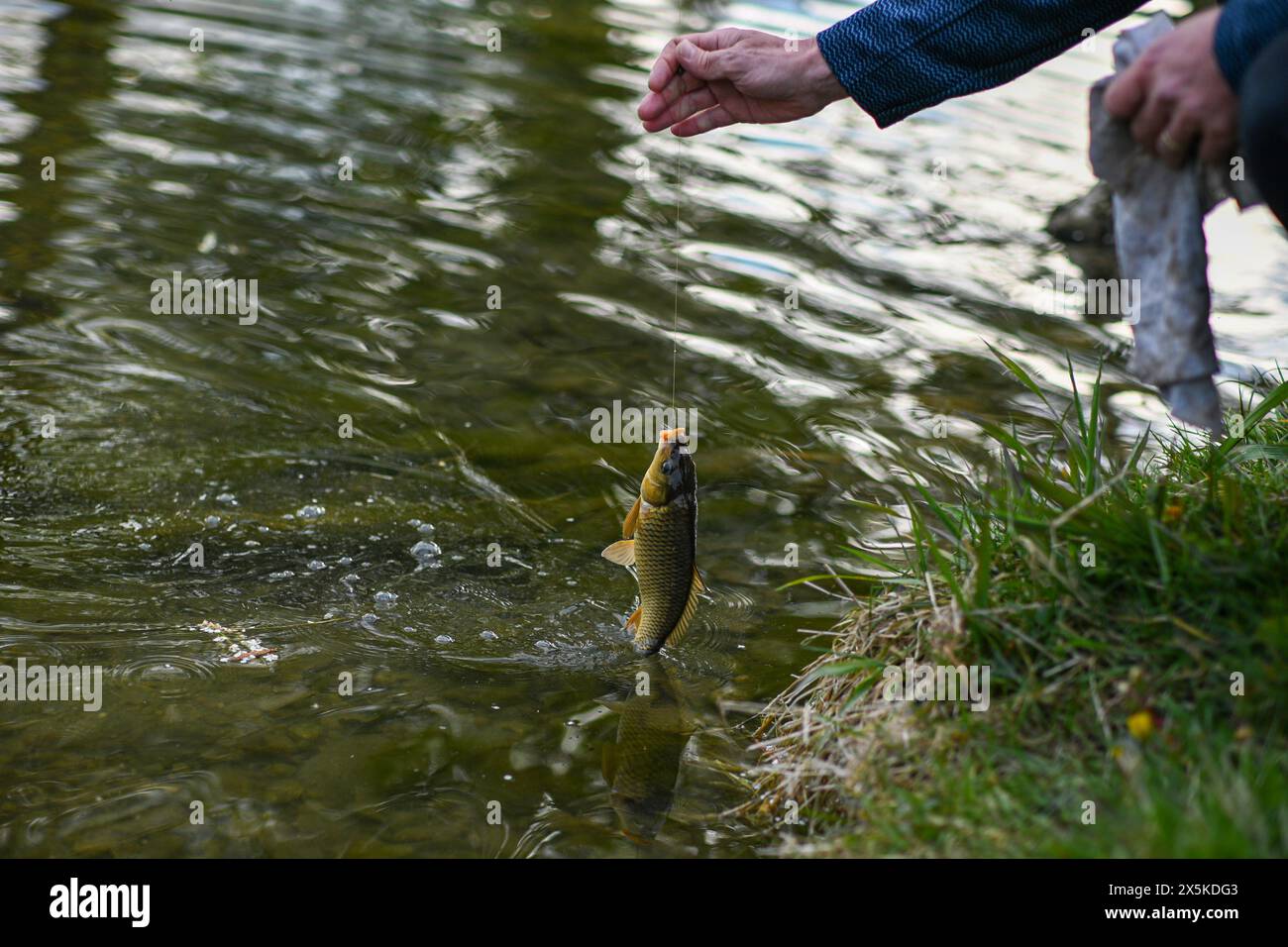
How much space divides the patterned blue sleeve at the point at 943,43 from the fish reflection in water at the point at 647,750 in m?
2.01

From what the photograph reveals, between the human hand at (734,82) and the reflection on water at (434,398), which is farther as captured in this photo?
the human hand at (734,82)

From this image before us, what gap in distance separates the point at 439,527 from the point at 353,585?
58 centimetres

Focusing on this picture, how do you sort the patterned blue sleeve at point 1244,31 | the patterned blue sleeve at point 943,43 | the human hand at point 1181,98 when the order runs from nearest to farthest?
the patterned blue sleeve at point 1244,31 < the human hand at point 1181,98 < the patterned blue sleeve at point 943,43

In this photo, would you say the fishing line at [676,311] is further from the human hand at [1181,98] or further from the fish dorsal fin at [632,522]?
the human hand at [1181,98]

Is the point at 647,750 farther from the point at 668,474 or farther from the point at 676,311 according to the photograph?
the point at 676,311

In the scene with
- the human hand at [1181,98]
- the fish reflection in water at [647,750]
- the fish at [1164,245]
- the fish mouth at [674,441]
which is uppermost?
the human hand at [1181,98]

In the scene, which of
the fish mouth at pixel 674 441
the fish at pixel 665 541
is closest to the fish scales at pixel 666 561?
the fish at pixel 665 541

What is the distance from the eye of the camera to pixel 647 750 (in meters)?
4.11

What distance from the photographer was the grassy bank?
287 centimetres

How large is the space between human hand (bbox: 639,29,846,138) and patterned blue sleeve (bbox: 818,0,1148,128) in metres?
0.11

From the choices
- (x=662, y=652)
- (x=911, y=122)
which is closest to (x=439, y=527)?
(x=662, y=652)

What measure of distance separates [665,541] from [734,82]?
1582 millimetres

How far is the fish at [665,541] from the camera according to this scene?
13.0 feet

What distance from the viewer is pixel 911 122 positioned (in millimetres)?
12180
